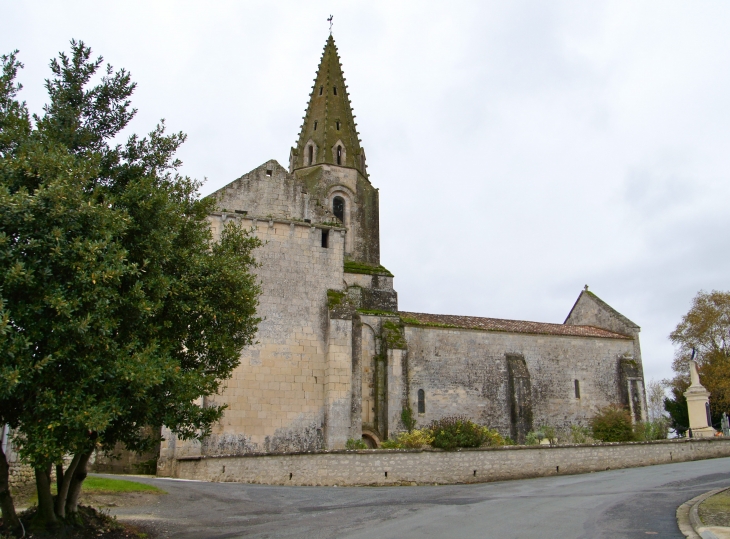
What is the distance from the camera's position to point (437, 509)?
1232cm

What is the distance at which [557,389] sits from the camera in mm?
30797

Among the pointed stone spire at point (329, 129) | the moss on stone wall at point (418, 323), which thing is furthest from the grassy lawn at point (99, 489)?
the pointed stone spire at point (329, 129)

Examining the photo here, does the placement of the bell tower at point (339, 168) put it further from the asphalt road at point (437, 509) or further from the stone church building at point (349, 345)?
the asphalt road at point (437, 509)

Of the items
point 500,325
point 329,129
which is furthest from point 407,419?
point 329,129

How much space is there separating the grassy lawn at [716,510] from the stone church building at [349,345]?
12838mm

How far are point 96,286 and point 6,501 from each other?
3640 millimetres

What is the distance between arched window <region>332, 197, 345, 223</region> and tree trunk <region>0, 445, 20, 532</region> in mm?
22847

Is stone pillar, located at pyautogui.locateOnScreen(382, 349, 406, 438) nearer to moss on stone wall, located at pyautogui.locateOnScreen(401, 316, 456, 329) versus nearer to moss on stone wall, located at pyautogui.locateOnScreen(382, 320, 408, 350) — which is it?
moss on stone wall, located at pyautogui.locateOnScreen(382, 320, 408, 350)

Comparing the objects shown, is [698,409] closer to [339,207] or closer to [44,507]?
[339,207]

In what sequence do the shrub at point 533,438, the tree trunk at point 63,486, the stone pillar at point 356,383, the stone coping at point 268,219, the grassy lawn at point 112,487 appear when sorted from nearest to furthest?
1. the tree trunk at point 63,486
2. the grassy lawn at point 112,487
3. the stone pillar at point 356,383
4. the stone coping at point 268,219
5. the shrub at point 533,438

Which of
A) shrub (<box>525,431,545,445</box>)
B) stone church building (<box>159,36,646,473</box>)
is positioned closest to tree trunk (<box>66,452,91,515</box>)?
stone church building (<box>159,36,646,473</box>)

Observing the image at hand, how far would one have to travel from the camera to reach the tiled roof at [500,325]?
98.1 feet

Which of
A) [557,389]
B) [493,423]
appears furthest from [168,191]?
[557,389]

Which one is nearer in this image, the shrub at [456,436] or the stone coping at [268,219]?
the shrub at [456,436]
